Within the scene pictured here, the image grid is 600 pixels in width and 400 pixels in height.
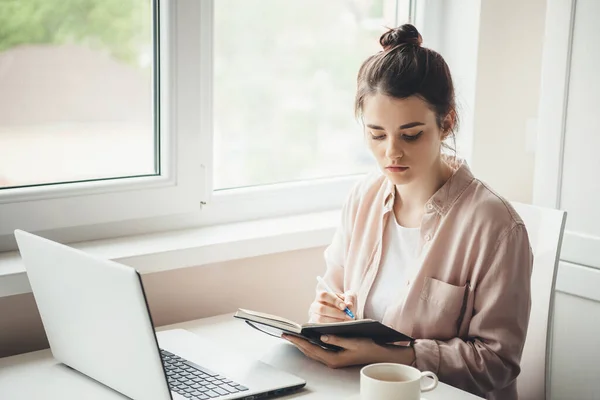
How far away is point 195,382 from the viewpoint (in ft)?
4.73

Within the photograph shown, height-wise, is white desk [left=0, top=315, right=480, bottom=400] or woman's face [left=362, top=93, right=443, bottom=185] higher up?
woman's face [left=362, top=93, right=443, bottom=185]

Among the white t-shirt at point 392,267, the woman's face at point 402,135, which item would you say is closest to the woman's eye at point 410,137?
the woman's face at point 402,135

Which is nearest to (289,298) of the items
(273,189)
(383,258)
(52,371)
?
(273,189)

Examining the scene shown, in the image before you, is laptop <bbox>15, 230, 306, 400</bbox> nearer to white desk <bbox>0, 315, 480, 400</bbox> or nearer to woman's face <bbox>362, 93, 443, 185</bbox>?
white desk <bbox>0, 315, 480, 400</bbox>

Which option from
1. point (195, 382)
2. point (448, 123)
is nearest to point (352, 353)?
point (195, 382)

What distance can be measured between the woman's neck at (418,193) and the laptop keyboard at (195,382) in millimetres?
544

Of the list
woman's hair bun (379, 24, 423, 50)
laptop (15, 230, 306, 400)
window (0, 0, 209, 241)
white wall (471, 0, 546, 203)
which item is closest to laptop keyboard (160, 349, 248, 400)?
laptop (15, 230, 306, 400)

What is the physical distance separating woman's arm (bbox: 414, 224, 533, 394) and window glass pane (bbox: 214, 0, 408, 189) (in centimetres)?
82

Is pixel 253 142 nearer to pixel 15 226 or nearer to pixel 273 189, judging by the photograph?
pixel 273 189

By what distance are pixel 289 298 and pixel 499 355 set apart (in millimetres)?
708

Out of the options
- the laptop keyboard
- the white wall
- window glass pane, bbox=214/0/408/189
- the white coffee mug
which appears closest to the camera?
the white coffee mug

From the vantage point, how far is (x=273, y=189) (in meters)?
2.23

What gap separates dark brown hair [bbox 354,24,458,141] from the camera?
1650 millimetres

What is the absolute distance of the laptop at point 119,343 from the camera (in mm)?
1246
